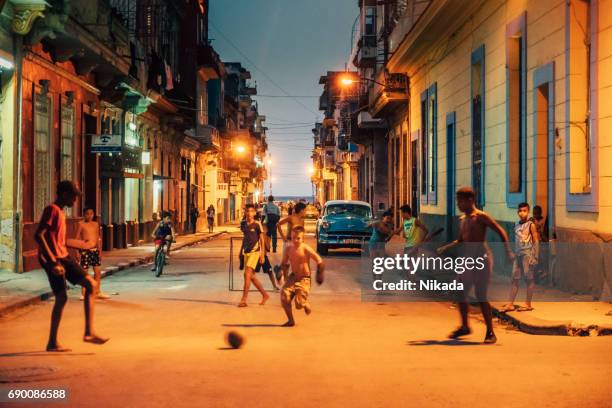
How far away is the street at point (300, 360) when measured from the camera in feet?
23.6

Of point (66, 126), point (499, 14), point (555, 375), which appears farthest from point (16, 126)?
point (555, 375)

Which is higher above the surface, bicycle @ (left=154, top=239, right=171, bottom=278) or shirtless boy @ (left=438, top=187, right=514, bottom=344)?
shirtless boy @ (left=438, top=187, right=514, bottom=344)

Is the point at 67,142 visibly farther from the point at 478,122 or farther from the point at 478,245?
the point at 478,245

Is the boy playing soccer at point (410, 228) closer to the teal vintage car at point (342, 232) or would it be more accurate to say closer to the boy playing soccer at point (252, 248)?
the boy playing soccer at point (252, 248)

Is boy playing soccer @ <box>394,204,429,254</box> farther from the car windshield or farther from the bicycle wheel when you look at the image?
the car windshield

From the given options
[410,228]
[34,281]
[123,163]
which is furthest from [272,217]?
[410,228]

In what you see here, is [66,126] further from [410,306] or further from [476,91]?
[410,306]

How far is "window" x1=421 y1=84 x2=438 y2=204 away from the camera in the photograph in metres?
29.2

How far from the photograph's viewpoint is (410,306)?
1448 cm

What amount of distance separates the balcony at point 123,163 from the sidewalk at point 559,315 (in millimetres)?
15972

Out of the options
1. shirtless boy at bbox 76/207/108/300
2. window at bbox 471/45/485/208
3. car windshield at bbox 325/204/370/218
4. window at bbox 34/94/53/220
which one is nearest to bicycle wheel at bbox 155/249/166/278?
window at bbox 34/94/53/220

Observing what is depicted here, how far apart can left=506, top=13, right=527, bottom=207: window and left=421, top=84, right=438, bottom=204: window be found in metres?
9.51

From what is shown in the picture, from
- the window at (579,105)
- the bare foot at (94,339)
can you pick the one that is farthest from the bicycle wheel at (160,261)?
the bare foot at (94,339)

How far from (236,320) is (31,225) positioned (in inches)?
378
